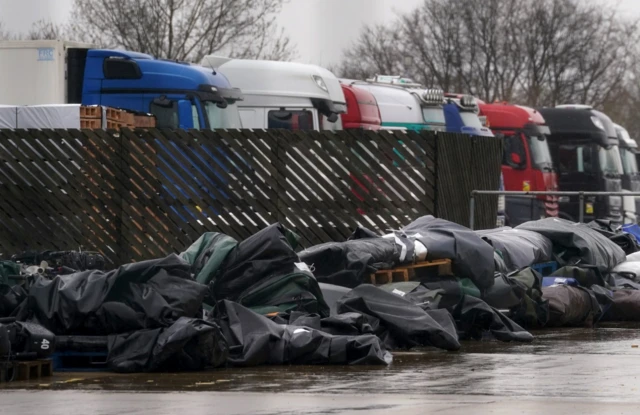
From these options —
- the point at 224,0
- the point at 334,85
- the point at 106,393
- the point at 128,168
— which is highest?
the point at 224,0

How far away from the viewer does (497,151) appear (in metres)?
20.9

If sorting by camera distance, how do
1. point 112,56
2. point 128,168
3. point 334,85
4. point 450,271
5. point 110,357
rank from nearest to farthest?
point 110,357 < point 450,271 < point 128,168 < point 112,56 < point 334,85

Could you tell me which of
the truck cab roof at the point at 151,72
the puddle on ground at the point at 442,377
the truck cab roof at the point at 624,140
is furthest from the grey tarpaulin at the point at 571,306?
the truck cab roof at the point at 624,140

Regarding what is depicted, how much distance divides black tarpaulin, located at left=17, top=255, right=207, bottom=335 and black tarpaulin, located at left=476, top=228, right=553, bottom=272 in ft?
16.3

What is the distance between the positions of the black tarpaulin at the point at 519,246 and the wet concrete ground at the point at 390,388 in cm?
331

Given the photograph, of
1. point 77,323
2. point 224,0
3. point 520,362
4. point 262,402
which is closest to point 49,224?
point 77,323

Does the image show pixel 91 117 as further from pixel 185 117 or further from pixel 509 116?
pixel 509 116

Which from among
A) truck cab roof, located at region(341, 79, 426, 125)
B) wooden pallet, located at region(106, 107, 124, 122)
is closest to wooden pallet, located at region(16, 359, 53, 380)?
wooden pallet, located at region(106, 107, 124, 122)

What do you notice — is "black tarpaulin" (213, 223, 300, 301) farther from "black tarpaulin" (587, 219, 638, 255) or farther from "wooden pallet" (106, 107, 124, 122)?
"wooden pallet" (106, 107, 124, 122)

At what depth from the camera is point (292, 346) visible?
11000 millimetres

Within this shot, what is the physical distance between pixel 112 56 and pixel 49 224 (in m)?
4.77

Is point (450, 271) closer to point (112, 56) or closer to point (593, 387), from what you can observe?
point (593, 387)

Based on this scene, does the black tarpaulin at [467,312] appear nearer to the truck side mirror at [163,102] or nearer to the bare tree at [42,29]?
the bare tree at [42,29]

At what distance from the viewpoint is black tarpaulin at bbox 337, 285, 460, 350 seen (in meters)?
11.8
